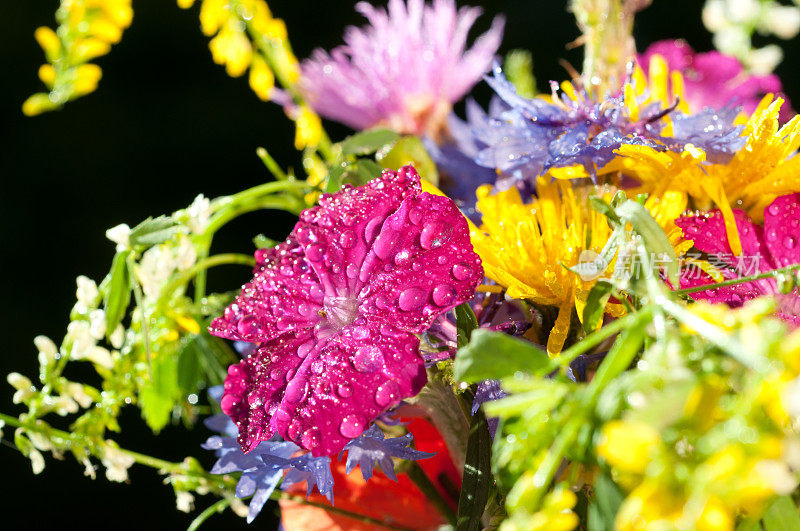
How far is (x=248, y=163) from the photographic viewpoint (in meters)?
0.68

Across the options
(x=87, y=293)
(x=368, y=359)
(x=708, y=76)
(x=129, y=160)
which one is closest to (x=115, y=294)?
(x=87, y=293)

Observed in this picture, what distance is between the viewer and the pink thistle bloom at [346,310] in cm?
18

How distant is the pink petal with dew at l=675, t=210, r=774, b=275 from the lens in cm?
21

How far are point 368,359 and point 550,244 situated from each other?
7 centimetres

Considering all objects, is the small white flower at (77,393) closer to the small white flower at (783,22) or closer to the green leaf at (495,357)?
the green leaf at (495,357)

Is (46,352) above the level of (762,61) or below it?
above

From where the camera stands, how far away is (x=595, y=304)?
189 millimetres

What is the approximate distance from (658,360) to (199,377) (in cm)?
22

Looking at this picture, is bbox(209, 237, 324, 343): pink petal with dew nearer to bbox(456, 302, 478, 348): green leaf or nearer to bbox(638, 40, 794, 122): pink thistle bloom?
bbox(456, 302, 478, 348): green leaf

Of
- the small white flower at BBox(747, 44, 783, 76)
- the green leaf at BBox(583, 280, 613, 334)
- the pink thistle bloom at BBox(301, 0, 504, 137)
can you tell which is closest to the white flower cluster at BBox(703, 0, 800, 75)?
the small white flower at BBox(747, 44, 783, 76)

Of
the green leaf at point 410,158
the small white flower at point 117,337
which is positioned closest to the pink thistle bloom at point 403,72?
the green leaf at point 410,158

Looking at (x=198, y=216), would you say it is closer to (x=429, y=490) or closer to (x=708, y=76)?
(x=429, y=490)

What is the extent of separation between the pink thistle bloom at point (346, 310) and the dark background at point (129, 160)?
42 centimetres

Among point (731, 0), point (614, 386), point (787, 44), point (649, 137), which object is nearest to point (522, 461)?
point (614, 386)
